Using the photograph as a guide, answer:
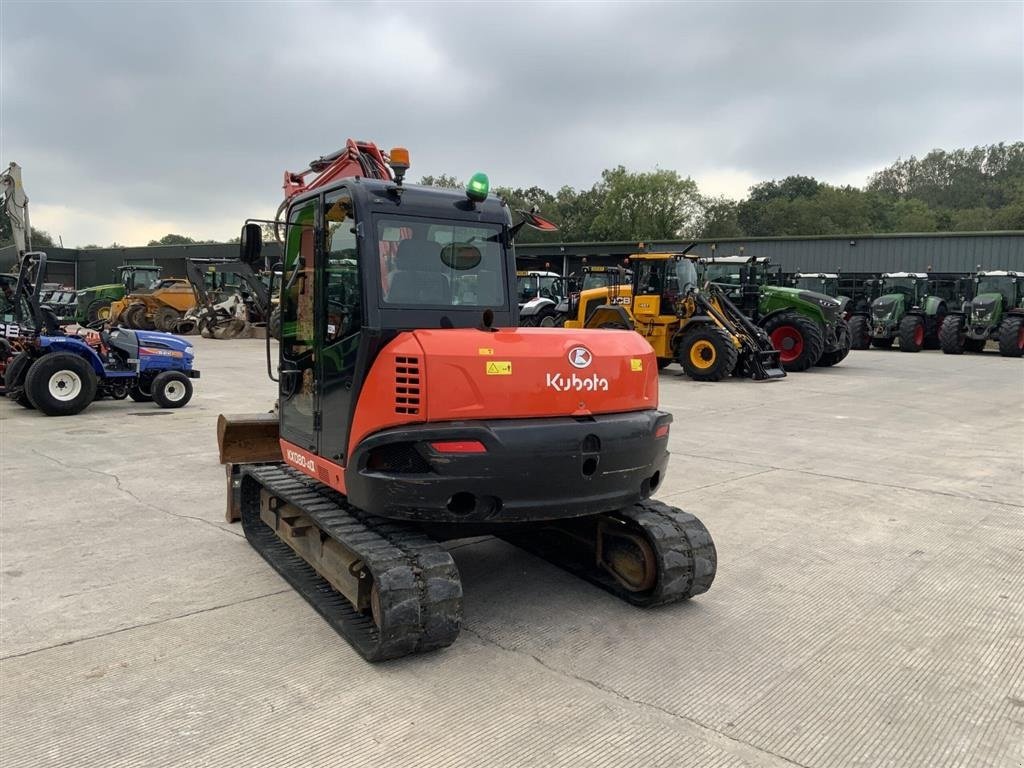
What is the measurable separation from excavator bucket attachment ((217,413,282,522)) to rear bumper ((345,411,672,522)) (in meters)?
2.19

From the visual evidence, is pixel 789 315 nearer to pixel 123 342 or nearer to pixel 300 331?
pixel 123 342

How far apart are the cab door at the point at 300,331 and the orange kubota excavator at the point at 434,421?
0.7 inches

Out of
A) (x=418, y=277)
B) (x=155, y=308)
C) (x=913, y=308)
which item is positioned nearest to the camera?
(x=418, y=277)

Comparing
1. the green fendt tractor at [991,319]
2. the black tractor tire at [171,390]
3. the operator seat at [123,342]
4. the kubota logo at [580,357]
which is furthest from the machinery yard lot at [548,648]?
the green fendt tractor at [991,319]

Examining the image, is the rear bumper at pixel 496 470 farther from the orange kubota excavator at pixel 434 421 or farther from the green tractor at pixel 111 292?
the green tractor at pixel 111 292

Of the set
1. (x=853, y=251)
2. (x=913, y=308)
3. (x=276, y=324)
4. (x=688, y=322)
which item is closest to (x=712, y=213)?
(x=853, y=251)

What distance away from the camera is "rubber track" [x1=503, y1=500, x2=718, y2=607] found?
13.3ft

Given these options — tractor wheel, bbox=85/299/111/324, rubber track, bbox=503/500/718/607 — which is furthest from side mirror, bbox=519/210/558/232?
tractor wheel, bbox=85/299/111/324

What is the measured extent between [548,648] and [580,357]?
145 cm

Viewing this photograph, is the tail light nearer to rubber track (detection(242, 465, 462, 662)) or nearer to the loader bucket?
rubber track (detection(242, 465, 462, 662))

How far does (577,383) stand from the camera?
379 cm

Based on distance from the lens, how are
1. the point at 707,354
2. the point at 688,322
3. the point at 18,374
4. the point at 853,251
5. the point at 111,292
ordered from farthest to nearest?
the point at 853,251 → the point at 111,292 → the point at 688,322 → the point at 707,354 → the point at 18,374

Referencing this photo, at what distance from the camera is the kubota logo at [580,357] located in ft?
12.4

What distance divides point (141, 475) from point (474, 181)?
492 cm
